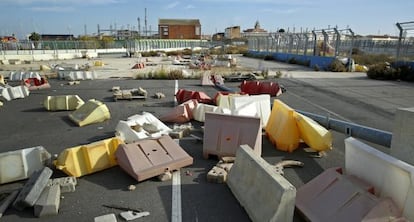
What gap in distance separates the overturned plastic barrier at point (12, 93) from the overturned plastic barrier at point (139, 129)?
23.5 feet

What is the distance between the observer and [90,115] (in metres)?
7.53

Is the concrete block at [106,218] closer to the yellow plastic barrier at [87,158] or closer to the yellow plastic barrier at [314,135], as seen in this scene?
the yellow plastic barrier at [87,158]

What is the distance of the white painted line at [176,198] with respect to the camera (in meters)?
3.53

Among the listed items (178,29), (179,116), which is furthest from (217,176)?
(178,29)

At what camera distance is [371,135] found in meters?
4.98

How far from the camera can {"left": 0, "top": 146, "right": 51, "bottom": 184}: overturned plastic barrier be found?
4297 mm

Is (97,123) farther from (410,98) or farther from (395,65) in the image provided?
(395,65)

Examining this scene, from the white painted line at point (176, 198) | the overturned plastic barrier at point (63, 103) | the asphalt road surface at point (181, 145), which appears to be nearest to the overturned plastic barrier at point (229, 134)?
the asphalt road surface at point (181, 145)

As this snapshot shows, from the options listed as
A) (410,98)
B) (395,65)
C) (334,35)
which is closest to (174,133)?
(410,98)

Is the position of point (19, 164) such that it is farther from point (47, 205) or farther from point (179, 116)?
point (179, 116)

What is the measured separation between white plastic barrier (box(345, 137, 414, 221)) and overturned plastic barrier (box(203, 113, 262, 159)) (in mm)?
1534

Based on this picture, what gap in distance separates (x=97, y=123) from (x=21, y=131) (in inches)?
64.8

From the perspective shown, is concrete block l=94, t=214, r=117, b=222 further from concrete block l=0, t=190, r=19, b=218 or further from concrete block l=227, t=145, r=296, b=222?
concrete block l=227, t=145, r=296, b=222

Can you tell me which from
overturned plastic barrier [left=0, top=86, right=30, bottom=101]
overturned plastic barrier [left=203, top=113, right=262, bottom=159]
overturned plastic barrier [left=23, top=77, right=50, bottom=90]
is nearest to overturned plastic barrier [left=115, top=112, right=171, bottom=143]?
overturned plastic barrier [left=203, top=113, right=262, bottom=159]
